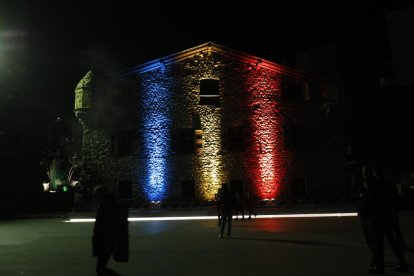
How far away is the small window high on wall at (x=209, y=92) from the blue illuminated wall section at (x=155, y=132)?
2398 mm

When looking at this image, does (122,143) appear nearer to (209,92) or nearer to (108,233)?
(209,92)

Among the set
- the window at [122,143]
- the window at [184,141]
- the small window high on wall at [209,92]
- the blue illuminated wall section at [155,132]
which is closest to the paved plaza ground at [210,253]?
the blue illuminated wall section at [155,132]

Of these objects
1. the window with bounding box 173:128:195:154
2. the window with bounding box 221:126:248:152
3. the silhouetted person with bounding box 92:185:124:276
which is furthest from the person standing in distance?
the window with bounding box 221:126:248:152

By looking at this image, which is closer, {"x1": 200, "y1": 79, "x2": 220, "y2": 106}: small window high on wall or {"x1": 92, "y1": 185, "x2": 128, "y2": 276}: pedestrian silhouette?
{"x1": 92, "y1": 185, "x2": 128, "y2": 276}: pedestrian silhouette

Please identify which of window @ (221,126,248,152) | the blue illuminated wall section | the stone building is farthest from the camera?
window @ (221,126,248,152)

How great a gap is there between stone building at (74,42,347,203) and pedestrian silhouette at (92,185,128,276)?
18.0 m

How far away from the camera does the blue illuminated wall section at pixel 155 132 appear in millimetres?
24141

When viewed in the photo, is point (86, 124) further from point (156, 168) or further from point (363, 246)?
point (363, 246)

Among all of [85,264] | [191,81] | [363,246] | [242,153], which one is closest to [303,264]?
[363,246]

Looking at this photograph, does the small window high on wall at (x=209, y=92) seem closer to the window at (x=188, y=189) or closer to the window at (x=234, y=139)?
the window at (x=234, y=139)

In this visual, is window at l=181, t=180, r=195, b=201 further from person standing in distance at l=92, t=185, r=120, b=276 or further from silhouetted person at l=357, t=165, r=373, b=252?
person standing in distance at l=92, t=185, r=120, b=276

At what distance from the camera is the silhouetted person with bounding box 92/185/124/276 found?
592 cm

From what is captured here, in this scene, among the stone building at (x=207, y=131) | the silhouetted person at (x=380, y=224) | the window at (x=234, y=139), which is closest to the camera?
the silhouetted person at (x=380, y=224)

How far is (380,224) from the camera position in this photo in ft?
22.1
